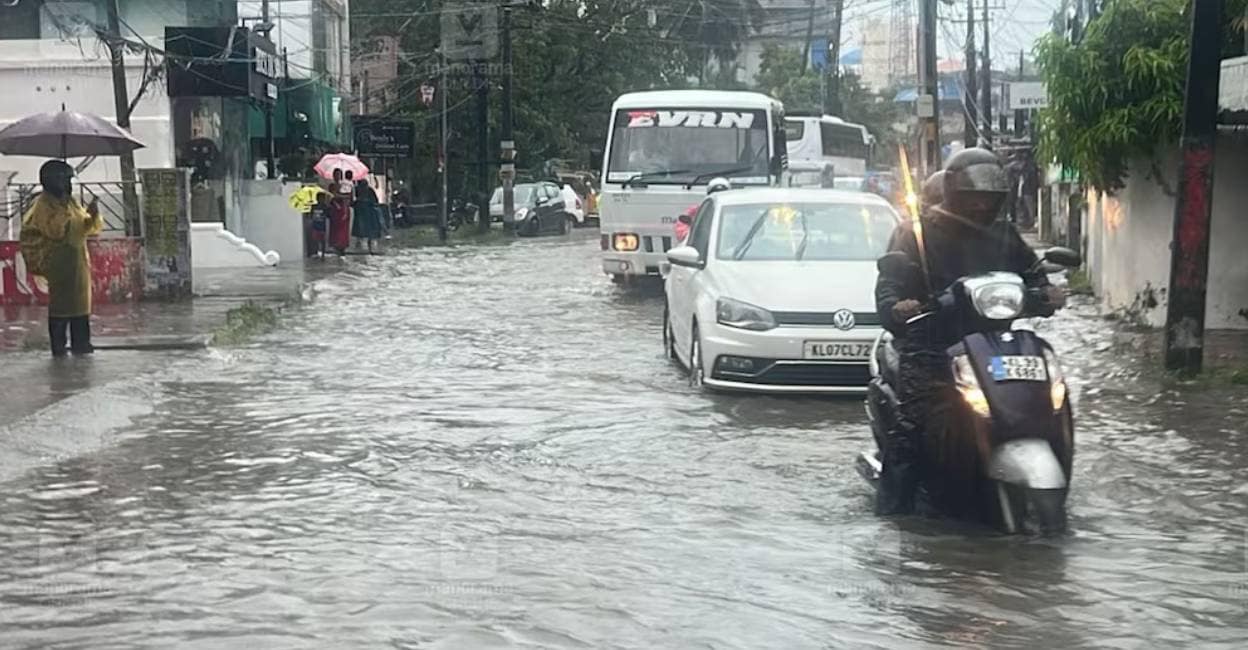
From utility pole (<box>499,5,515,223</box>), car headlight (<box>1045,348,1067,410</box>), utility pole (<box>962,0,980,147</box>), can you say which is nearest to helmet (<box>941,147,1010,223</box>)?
car headlight (<box>1045,348,1067,410</box>)

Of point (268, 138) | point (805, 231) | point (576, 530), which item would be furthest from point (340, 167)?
point (576, 530)

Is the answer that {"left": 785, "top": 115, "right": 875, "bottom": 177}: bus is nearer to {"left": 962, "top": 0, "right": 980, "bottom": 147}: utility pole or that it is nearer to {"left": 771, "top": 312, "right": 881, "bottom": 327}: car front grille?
{"left": 962, "top": 0, "right": 980, "bottom": 147}: utility pole

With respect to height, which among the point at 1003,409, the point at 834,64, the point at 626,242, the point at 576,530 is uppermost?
the point at 834,64

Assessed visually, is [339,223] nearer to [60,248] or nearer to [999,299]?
[60,248]

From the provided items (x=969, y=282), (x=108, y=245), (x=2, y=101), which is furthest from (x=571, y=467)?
(x=2, y=101)

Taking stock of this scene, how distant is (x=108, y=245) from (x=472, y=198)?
36117 millimetres

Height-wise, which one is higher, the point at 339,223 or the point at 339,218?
the point at 339,218

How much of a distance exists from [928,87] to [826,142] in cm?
1559

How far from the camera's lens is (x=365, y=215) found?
33781 millimetres

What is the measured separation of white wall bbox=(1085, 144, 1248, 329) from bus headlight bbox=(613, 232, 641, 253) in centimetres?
601

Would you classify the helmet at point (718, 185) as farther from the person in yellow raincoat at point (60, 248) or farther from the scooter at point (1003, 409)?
the scooter at point (1003, 409)

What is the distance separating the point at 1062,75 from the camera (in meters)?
14.2

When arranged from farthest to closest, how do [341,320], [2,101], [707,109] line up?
[2,101] < [707,109] < [341,320]

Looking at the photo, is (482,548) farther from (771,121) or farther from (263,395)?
(771,121)
